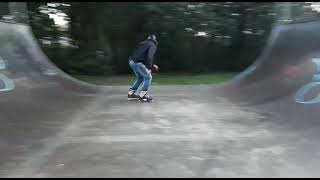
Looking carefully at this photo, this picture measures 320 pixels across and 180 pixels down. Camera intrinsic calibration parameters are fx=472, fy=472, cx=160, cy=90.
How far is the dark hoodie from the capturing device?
36.4 ft

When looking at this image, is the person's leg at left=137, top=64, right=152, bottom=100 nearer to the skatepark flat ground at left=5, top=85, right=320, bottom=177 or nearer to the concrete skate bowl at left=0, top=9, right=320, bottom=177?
the concrete skate bowl at left=0, top=9, right=320, bottom=177

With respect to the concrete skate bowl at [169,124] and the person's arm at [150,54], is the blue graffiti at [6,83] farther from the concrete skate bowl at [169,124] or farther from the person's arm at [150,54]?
the person's arm at [150,54]

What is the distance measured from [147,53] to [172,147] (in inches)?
199

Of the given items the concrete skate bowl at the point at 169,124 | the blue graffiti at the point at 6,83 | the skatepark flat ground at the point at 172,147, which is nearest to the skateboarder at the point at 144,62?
the concrete skate bowl at the point at 169,124

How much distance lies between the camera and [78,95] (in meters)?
12.4

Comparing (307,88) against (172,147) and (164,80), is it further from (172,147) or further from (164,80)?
(164,80)

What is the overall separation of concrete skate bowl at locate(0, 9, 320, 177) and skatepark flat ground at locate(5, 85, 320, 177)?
1 cm

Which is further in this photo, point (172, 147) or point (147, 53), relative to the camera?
point (147, 53)

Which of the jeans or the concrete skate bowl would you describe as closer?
the concrete skate bowl

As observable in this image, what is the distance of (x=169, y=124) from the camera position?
814 centimetres

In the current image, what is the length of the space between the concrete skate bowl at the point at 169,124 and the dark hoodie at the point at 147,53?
1014mm

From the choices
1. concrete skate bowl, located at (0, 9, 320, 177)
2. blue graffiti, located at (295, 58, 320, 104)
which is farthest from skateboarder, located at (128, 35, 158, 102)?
blue graffiti, located at (295, 58, 320, 104)

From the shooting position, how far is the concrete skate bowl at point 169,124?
5559mm

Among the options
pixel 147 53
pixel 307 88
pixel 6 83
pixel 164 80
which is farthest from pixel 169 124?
pixel 164 80
